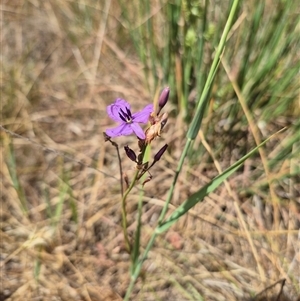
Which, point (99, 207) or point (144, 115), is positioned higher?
point (99, 207)

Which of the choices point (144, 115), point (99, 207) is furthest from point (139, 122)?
point (99, 207)

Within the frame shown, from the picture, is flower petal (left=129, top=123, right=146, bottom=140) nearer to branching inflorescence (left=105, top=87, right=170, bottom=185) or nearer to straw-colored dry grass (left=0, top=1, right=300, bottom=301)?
branching inflorescence (left=105, top=87, right=170, bottom=185)

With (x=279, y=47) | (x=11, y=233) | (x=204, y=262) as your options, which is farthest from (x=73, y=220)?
(x=279, y=47)

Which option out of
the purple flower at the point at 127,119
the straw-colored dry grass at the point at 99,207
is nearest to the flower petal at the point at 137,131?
the purple flower at the point at 127,119

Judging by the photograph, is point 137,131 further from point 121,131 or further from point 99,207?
point 99,207

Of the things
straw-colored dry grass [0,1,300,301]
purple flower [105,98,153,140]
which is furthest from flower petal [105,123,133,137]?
straw-colored dry grass [0,1,300,301]

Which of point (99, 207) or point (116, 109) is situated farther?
point (99, 207)

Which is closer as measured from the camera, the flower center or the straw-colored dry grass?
the flower center

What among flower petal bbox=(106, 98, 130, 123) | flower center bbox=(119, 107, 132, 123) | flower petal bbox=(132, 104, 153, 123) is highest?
flower petal bbox=(106, 98, 130, 123)
